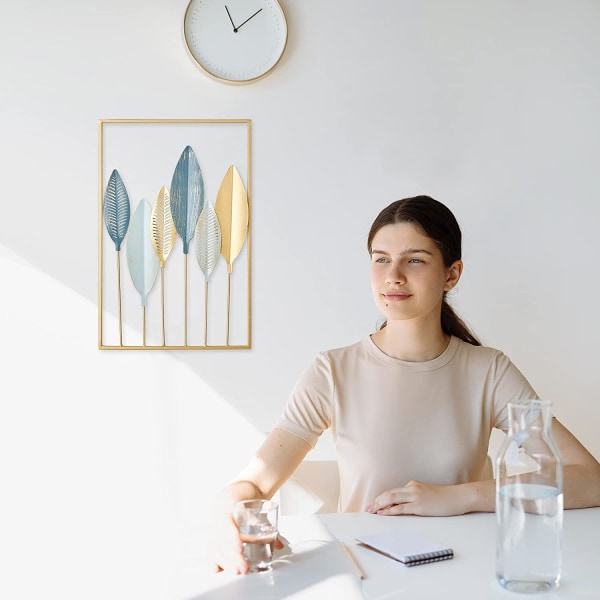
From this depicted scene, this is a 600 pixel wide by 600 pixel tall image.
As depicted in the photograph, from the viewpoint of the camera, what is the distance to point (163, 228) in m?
2.38

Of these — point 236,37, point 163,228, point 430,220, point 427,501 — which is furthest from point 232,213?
point 427,501

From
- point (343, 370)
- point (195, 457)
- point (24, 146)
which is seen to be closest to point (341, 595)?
point (343, 370)

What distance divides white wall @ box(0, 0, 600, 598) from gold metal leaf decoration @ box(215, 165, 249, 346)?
48mm

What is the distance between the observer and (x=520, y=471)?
40.3 inches

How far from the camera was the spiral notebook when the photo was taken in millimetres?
1171

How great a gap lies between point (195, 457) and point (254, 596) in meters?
1.37

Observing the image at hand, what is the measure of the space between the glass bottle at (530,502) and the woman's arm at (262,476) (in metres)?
0.40

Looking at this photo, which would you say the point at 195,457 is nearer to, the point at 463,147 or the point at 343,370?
the point at 343,370

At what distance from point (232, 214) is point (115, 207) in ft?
1.16

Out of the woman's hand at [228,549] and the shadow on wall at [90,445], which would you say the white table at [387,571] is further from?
the shadow on wall at [90,445]

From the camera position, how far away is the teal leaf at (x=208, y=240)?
93.7 inches

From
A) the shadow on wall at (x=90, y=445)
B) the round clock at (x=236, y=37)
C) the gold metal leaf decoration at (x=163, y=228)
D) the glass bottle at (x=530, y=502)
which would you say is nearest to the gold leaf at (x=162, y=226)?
the gold metal leaf decoration at (x=163, y=228)

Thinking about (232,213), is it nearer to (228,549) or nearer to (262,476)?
(262,476)

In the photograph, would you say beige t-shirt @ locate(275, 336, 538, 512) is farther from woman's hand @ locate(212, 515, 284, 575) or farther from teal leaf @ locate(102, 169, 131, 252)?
teal leaf @ locate(102, 169, 131, 252)
